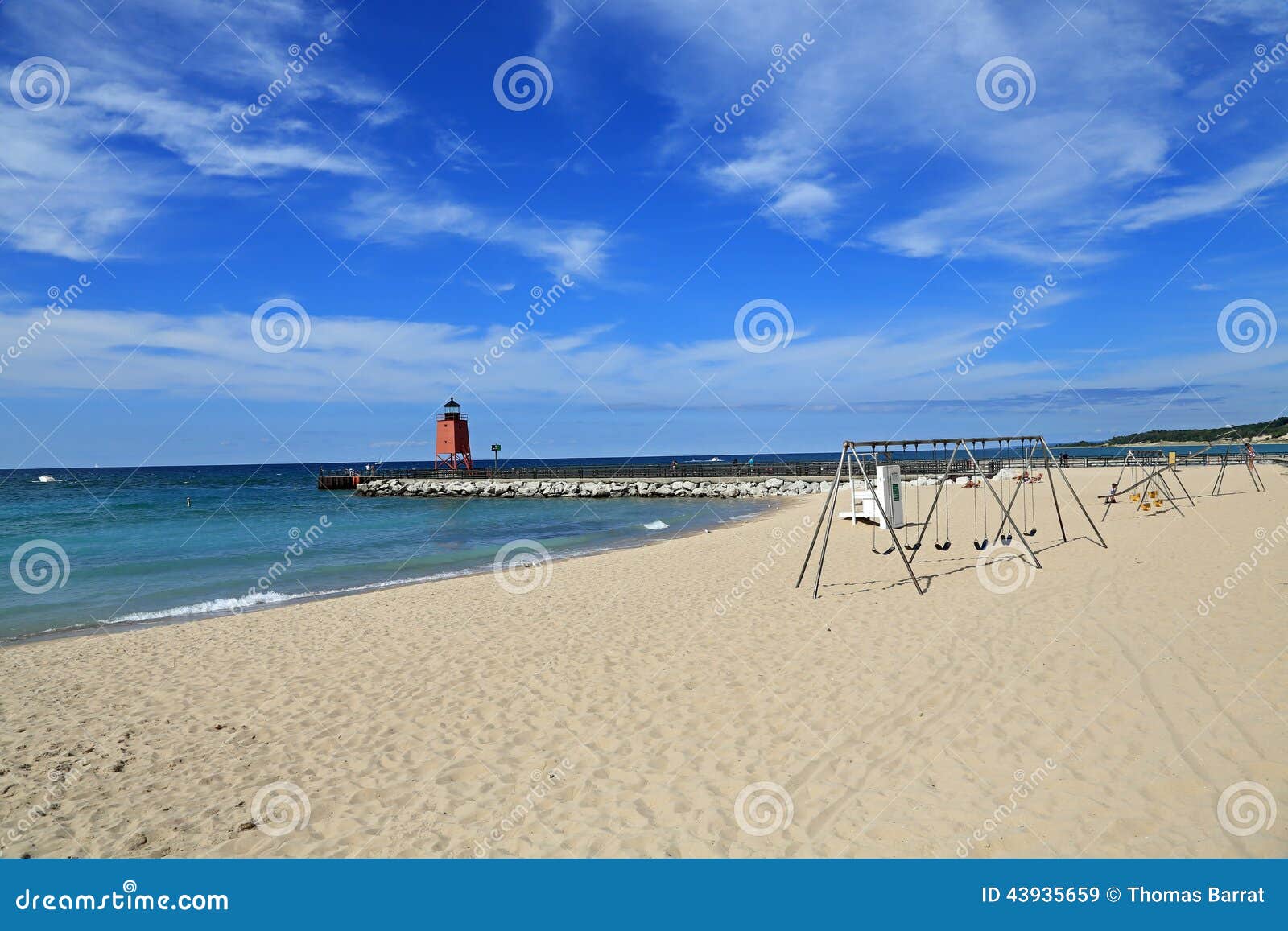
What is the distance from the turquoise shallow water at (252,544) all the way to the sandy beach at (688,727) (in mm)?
3859

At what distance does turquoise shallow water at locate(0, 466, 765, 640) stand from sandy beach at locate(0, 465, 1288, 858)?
12.7 ft

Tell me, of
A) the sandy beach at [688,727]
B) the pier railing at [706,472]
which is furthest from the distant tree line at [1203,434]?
the sandy beach at [688,727]

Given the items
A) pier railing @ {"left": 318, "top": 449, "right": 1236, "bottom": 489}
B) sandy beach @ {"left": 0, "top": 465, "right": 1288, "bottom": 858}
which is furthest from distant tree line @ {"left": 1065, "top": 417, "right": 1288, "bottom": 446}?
sandy beach @ {"left": 0, "top": 465, "right": 1288, "bottom": 858}

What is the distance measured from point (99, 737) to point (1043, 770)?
794 centimetres

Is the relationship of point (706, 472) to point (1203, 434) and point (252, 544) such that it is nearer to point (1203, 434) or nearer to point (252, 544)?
point (252, 544)

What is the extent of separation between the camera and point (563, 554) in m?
19.7

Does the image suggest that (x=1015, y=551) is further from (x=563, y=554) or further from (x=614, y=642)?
(x=563, y=554)

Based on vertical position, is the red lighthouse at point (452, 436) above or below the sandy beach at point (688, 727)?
above

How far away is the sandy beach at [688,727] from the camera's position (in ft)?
14.3

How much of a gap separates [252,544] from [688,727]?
23083 millimetres

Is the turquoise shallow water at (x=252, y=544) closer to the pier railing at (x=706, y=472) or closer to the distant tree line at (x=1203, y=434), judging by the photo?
the pier railing at (x=706, y=472)

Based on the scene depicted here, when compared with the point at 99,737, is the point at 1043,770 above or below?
below

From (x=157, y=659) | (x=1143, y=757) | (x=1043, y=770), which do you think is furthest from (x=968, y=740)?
(x=157, y=659)

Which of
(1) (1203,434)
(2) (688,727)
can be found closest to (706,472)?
(2) (688,727)
